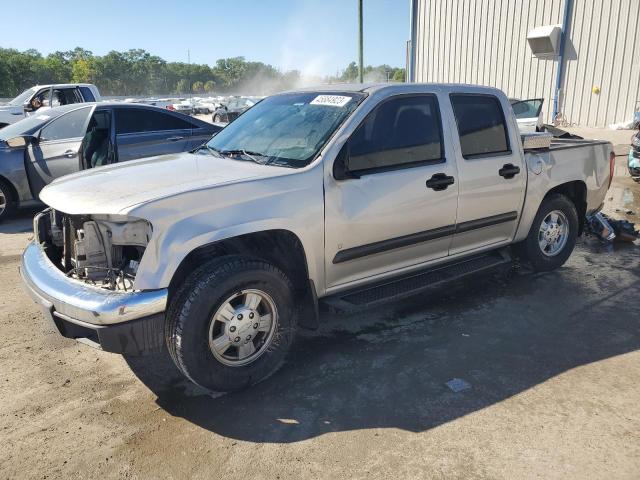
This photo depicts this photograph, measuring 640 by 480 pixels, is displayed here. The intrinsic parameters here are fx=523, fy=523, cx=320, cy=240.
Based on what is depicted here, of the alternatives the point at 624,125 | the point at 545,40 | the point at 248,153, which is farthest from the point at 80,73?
the point at 248,153

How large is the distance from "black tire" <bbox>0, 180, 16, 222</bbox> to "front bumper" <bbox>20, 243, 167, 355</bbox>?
534 cm

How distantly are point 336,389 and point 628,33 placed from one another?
20738 mm

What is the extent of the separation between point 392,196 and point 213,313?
1.50 m

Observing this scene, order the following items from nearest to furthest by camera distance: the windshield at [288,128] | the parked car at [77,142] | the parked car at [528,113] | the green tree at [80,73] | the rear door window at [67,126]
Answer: the windshield at [288,128], the parked car at [77,142], the rear door window at [67,126], the parked car at [528,113], the green tree at [80,73]

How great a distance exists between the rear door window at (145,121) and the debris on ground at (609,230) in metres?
5.62

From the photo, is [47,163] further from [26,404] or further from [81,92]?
[81,92]

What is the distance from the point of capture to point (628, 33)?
739 inches

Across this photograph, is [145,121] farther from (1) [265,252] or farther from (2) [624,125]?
(2) [624,125]

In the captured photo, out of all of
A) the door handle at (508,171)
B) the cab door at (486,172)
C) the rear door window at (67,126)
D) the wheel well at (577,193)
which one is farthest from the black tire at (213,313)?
the rear door window at (67,126)

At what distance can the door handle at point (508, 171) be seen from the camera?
4.42 m

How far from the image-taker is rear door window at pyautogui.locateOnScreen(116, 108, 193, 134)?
7258 millimetres

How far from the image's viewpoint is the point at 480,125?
14.3 ft

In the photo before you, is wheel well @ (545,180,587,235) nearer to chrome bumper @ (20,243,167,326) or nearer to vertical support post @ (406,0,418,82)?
chrome bumper @ (20,243,167,326)

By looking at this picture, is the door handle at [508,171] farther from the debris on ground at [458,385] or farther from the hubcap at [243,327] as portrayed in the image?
the hubcap at [243,327]
